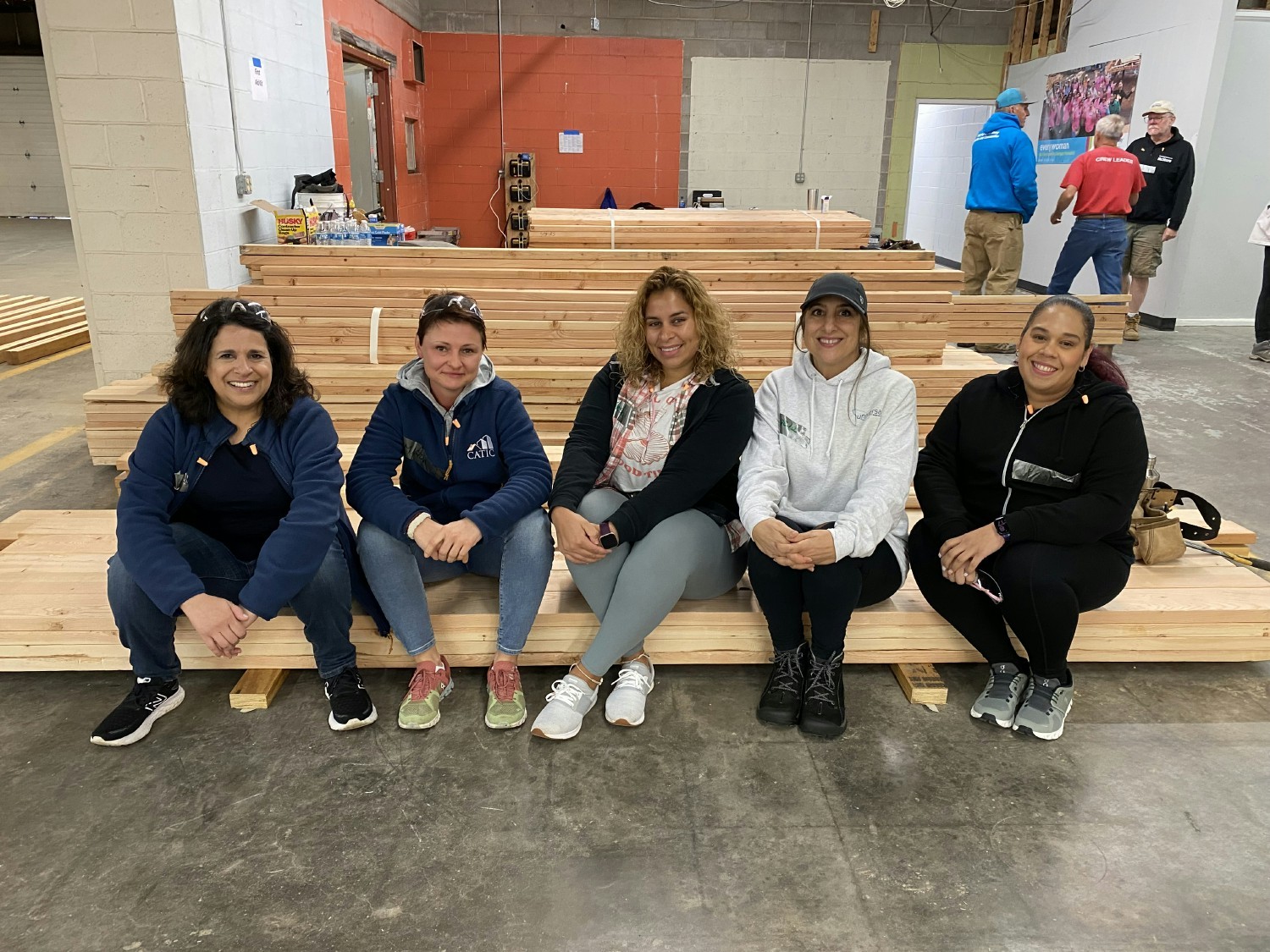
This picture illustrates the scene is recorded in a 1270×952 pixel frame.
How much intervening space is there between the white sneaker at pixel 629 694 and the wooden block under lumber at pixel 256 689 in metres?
0.88

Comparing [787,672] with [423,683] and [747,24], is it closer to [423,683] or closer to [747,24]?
[423,683]

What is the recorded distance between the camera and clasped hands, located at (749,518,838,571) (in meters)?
2.11

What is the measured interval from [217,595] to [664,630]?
1.15 m

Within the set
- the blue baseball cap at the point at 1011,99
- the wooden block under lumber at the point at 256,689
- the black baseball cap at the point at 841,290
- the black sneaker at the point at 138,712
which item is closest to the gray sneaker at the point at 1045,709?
the black baseball cap at the point at 841,290

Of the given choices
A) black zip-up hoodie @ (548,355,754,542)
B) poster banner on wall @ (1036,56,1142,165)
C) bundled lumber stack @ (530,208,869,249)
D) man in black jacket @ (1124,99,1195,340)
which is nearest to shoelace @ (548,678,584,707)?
black zip-up hoodie @ (548,355,754,542)

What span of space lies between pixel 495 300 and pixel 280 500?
2.21 meters

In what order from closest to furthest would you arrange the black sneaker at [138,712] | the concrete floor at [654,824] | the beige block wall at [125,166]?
the concrete floor at [654,824]
the black sneaker at [138,712]
the beige block wall at [125,166]

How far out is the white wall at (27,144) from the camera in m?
15.5

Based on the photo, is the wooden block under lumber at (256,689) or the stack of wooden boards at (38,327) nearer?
the wooden block under lumber at (256,689)

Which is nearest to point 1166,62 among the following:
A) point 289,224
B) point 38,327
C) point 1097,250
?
point 1097,250

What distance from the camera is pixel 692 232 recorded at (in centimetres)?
489

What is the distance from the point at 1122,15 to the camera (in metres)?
8.25

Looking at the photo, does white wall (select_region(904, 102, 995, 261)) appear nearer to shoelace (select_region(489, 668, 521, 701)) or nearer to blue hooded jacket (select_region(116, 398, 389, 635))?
shoelace (select_region(489, 668, 521, 701))

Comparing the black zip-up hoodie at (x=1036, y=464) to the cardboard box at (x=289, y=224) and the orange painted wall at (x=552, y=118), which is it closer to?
the cardboard box at (x=289, y=224)
